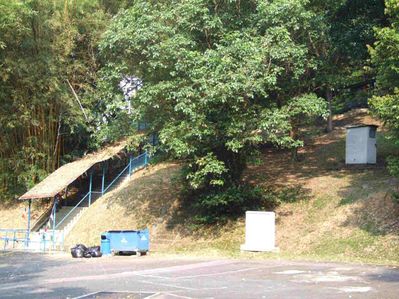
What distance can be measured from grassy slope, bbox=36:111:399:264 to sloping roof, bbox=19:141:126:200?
2.10 m

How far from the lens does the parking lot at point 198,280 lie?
10.7 meters

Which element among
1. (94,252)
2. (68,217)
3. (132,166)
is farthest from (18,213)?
(94,252)

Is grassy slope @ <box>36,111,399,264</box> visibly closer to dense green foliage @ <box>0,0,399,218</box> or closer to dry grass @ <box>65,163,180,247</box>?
dry grass @ <box>65,163,180,247</box>

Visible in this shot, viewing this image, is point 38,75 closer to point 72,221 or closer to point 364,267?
point 72,221

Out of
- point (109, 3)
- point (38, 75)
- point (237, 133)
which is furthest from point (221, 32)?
point (109, 3)

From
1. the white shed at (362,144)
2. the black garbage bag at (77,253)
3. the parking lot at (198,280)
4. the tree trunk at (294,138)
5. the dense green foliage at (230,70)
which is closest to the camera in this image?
the parking lot at (198,280)

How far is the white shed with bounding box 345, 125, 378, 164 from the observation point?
23.4 m

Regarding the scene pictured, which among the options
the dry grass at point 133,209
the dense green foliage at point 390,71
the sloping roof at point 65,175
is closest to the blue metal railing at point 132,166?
the sloping roof at point 65,175

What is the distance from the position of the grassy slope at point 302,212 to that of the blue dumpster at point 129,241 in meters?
1.39

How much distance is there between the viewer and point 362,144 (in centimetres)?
2355

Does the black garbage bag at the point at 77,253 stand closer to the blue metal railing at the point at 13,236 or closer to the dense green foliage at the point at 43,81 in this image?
the blue metal railing at the point at 13,236

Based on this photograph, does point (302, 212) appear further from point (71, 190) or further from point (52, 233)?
point (71, 190)

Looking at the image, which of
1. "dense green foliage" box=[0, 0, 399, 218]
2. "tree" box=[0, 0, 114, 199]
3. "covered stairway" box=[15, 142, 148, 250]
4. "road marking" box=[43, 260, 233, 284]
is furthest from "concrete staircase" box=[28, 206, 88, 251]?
"road marking" box=[43, 260, 233, 284]

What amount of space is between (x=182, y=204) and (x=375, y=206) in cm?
953
